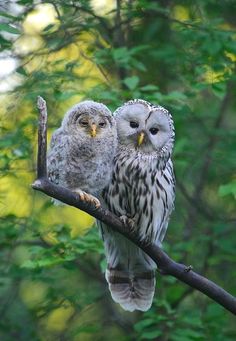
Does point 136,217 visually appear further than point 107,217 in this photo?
Yes

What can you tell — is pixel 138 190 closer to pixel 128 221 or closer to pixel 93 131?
pixel 128 221

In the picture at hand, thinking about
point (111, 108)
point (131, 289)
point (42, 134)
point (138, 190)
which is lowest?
point (131, 289)

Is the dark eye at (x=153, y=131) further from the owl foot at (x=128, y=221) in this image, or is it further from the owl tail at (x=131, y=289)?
the owl tail at (x=131, y=289)

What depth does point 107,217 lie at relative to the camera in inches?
136

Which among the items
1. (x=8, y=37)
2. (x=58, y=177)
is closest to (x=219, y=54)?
(x=8, y=37)

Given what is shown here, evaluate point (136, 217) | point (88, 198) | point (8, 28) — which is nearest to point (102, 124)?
point (88, 198)

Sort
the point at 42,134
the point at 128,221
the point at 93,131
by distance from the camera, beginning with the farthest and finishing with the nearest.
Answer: the point at 128,221
the point at 93,131
the point at 42,134

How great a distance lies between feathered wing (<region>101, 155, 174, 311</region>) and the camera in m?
4.30

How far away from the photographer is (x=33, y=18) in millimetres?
6102

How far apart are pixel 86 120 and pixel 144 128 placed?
22.2 inches

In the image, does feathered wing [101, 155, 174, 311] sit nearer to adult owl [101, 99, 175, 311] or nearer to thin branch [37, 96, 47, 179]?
adult owl [101, 99, 175, 311]

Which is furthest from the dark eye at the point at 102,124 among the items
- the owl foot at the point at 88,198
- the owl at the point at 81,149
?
the owl foot at the point at 88,198

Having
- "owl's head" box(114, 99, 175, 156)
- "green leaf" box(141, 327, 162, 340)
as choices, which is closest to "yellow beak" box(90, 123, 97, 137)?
"owl's head" box(114, 99, 175, 156)

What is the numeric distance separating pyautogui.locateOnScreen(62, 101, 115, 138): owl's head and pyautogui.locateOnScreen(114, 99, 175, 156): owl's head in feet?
1.38
